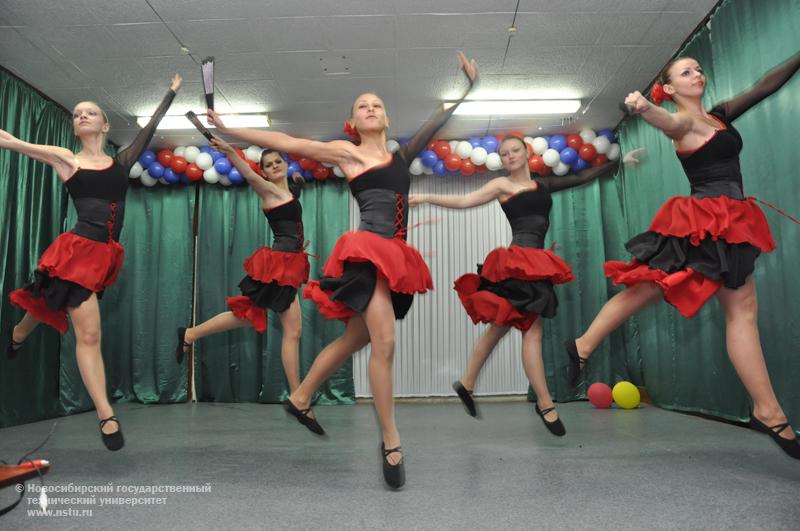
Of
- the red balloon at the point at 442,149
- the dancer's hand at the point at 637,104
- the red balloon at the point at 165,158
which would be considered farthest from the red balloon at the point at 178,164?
the dancer's hand at the point at 637,104

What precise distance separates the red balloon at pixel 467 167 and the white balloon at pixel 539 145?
66 cm

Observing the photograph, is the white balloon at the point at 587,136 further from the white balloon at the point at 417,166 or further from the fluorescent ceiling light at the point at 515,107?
the white balloon at the point at 417,166

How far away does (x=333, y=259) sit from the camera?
2504mm

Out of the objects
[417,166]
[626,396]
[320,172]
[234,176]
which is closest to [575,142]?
[417,166]

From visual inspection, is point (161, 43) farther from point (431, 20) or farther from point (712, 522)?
point (712, 522)

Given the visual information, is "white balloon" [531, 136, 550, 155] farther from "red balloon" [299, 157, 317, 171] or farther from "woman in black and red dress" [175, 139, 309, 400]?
"woman in black and red dress" [175, 139, 309, 400]

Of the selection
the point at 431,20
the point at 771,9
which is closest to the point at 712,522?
the point at 771,9

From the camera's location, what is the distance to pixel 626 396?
541 centimetres

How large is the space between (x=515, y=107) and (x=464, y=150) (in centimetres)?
73

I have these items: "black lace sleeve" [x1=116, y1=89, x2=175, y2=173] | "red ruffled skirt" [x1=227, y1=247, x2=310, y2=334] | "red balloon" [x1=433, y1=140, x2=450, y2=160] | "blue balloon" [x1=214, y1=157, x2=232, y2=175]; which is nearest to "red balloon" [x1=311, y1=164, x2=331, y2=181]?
"blue balloon" [x1=214, y1=157, x2=232, y2=175]

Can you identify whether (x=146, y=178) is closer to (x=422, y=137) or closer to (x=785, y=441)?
(x=422, y=137)

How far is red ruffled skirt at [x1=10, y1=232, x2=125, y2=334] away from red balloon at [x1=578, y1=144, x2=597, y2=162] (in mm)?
4619

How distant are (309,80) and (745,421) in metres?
4.31

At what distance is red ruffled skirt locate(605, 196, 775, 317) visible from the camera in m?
2.51
